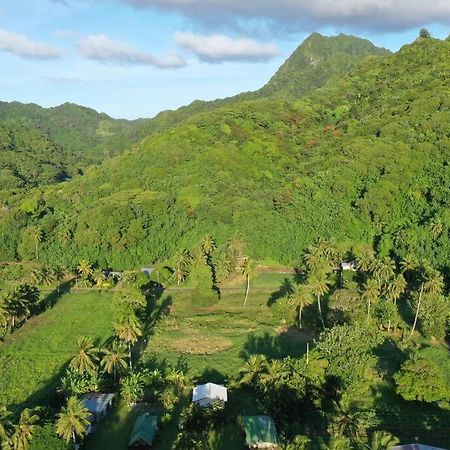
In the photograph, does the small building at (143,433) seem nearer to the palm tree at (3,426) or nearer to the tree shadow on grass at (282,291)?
the palm tree at (3,426)

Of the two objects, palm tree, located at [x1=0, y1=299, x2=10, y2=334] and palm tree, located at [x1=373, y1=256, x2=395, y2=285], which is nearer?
Result: palm tree, located at [x1=0, y1=299, x2=10, y2=334]

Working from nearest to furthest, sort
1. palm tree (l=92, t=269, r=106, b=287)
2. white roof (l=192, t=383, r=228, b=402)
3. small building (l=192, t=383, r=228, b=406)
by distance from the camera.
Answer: small building (l=192, t=383, r=228, b=406), white roof (l=192, t=383, r=228, b=402), palm tree (l=92, t=269, r=106, b=287)

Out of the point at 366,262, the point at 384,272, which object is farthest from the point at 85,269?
the point at 384,272

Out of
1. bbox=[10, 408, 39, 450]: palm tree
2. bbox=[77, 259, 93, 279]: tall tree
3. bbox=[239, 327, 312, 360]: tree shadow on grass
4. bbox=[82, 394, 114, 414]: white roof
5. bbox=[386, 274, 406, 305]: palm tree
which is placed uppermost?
bbox=[386, 274, 406, 305]: palm tree

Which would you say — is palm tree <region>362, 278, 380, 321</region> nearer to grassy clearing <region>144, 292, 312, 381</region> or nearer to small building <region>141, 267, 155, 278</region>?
grassy clearing <region>144, 292, 312, 381</region>

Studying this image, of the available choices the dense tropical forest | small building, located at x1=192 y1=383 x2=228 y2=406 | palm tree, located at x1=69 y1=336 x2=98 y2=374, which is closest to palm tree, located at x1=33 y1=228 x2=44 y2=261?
the dense tropical forest

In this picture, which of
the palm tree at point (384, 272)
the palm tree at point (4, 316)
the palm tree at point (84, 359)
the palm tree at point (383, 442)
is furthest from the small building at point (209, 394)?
the palm tree at point (384, 272)
